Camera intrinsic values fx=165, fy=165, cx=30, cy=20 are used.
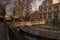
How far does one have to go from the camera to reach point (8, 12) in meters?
4.84

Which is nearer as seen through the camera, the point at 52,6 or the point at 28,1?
the point at 52,6

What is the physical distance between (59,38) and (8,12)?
3522 mm

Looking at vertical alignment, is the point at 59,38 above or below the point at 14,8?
below

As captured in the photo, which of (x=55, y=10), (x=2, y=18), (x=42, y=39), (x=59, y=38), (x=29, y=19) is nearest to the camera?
(x=59, y=38)

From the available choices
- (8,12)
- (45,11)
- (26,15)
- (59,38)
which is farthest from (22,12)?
(59,38)

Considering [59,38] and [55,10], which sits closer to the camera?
[59,38]

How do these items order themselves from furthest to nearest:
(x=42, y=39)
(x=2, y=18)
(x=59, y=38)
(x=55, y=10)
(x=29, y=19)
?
1. (x=2, y=18)
2. (x=29, y=19)
3. (x=55, y=10)
4. (x=42, y=39)
5. (x=59, y=38)

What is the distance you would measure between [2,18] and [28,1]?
2.92 ft

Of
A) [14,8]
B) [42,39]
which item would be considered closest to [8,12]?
[14,8]

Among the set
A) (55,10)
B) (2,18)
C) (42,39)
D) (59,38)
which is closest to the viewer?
(59,38)

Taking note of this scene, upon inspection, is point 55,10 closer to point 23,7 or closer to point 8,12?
point 23,7

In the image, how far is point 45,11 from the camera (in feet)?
10.4

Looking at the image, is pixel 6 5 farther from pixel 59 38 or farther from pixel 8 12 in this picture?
pixel 59 38

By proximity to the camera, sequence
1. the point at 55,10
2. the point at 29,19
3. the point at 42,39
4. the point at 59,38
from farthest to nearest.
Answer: the point at 29,19
the point at 55,10
the point at 42,39
the point at 59,38
